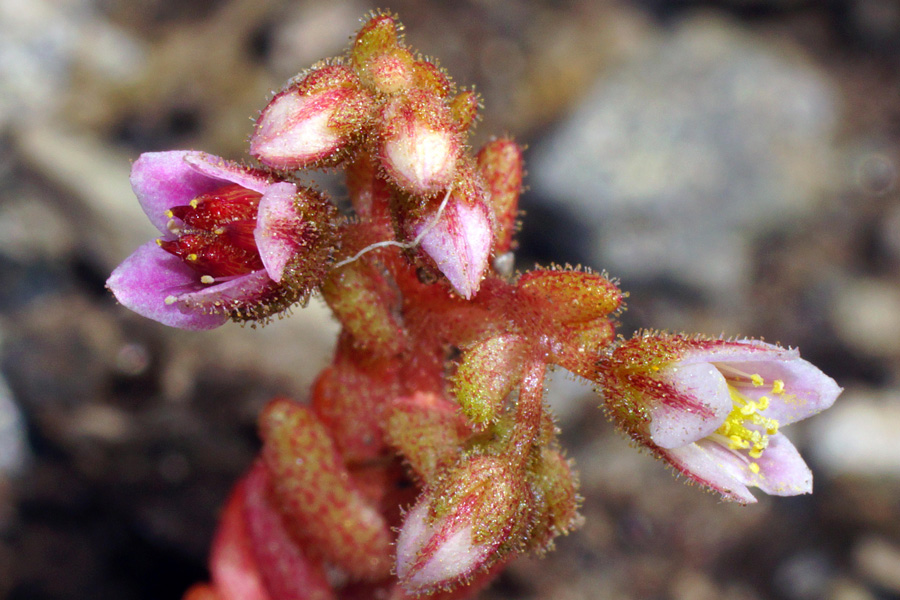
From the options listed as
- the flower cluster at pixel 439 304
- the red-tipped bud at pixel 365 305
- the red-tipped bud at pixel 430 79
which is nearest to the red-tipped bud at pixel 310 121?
the flower cluster at pixel 439 304

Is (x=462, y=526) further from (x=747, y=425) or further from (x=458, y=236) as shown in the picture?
(x=747, y=425)

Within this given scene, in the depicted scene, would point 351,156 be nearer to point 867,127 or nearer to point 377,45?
point 377,45

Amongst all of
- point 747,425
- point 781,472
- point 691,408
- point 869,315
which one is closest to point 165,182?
point 691,408

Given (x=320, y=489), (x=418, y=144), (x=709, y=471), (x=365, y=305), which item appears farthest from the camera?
(x=320, y=489)

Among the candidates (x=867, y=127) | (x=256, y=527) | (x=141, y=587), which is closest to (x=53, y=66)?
(x=141, y=587)

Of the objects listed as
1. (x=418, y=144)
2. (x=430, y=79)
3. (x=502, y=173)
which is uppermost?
(x=430, y=79)

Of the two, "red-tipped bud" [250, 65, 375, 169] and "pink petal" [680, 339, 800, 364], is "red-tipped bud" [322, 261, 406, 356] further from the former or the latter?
"pink petal" [680, 339, 800, 364]

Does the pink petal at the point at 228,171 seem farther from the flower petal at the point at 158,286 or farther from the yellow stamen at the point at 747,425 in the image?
the yellow stamen at the point at 747,425
